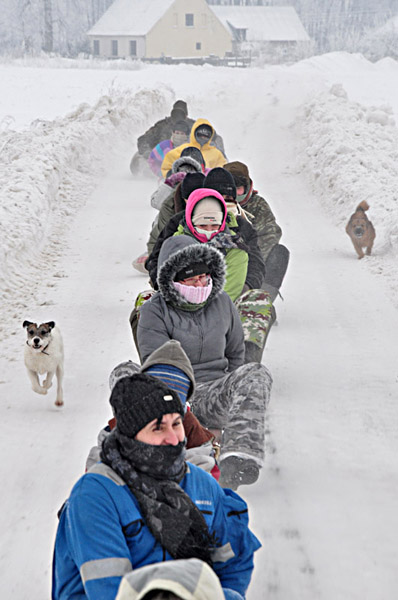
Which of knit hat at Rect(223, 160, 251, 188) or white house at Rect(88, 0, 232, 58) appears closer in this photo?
knit hat at Rect(223, 160, 251, 188)

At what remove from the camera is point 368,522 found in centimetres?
376

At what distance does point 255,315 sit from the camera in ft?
18.3

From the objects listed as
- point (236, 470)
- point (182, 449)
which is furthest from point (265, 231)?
point (182, 449)

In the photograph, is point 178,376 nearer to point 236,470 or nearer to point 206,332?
point 236,470

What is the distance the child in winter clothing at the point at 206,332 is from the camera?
4.11 meters

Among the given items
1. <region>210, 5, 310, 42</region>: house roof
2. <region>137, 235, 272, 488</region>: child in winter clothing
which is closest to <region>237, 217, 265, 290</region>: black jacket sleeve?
<region>137, 235, 272, 488</region>: child in winter clothing

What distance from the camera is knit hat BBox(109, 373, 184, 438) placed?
2480 mm

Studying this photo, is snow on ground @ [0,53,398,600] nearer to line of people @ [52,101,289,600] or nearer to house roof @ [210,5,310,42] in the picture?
line of people @ [52,101,289,600]

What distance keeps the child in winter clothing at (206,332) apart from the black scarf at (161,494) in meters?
1.47

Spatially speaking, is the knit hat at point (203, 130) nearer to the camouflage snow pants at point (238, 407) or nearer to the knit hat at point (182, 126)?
the knit hat at point (182, 126)

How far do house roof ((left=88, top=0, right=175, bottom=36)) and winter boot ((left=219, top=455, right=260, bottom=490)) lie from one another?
3159 inches

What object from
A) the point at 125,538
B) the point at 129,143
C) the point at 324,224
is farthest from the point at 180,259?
the point at 129,143

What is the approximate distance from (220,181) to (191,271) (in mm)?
2491

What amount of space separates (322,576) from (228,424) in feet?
3.10
